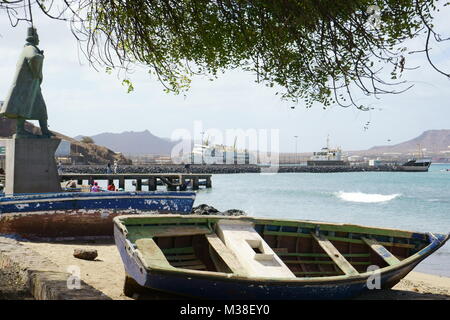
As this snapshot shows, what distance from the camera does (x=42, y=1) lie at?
7398mm

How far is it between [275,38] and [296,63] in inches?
23.7

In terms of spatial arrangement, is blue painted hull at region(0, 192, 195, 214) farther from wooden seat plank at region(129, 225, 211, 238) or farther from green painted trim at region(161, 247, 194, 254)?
green painted trim at region(161, 247, 194, 254)

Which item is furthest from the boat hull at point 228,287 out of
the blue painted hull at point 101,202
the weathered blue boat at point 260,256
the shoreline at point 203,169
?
the shoreline at point 203,169

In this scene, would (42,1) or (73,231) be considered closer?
(42,1)

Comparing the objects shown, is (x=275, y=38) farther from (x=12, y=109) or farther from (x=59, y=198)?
(x=12, y=109)

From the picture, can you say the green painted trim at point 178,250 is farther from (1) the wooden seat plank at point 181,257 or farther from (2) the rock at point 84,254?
(2) the rock at point 84,254

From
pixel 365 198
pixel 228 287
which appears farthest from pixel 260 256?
pixel 365 198

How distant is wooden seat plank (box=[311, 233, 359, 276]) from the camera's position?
8234 mm

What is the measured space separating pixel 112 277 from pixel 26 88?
23.9 ft

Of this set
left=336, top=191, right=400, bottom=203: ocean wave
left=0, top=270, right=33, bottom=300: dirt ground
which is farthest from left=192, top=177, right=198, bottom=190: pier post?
left=0, top=270, right=33, bottom=300: dirt ground

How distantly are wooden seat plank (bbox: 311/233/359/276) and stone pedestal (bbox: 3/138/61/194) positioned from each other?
893 centimetres

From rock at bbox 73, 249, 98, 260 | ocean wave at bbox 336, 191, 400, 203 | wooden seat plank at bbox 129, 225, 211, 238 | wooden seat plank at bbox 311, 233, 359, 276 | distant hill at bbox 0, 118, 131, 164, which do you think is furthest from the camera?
distant hill at bbox 0, 118, 131, 164
